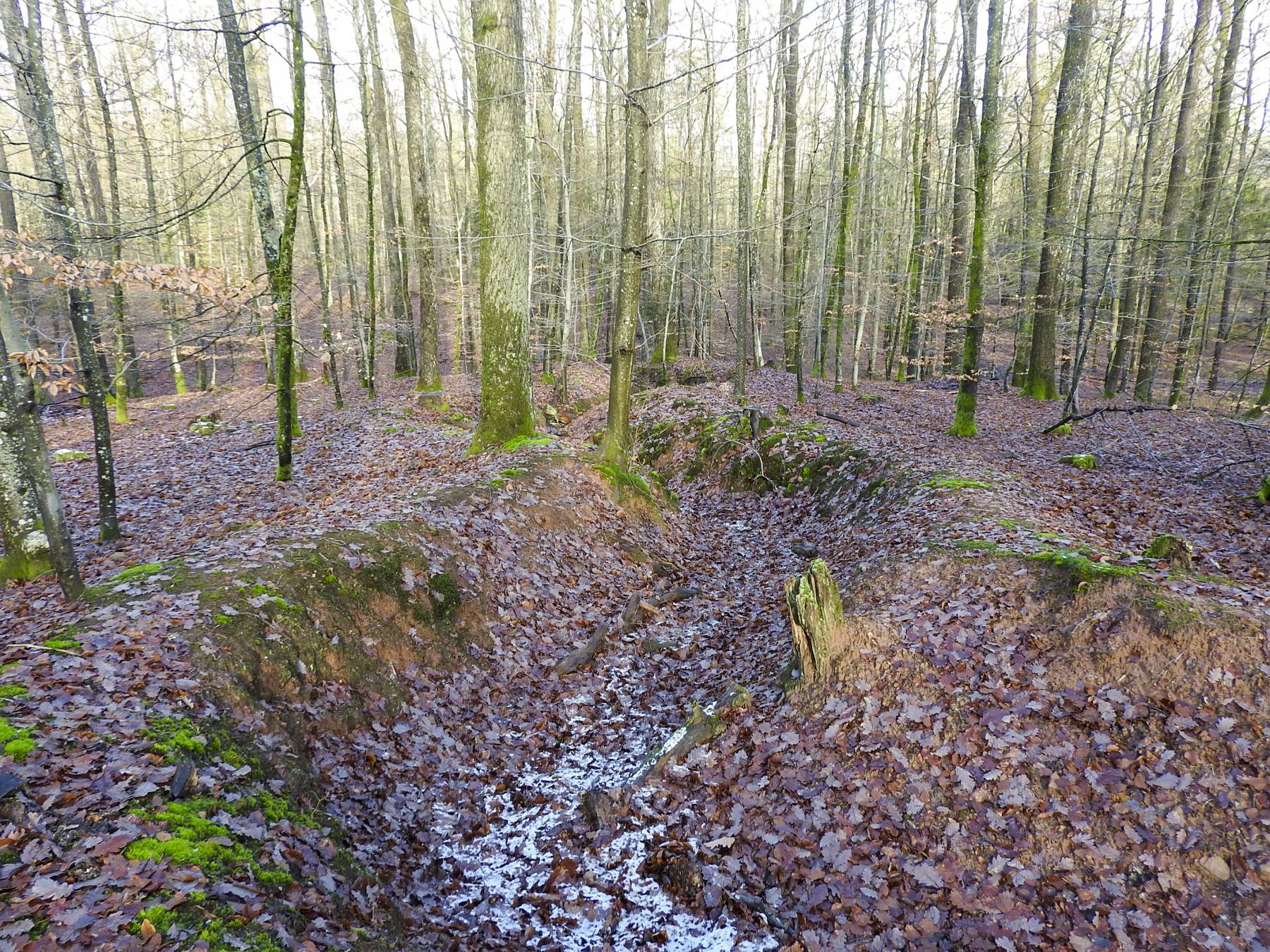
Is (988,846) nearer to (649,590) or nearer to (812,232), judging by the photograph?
(649,590)

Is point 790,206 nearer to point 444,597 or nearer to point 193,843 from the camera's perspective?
point 444,597

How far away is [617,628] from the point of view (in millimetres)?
7898

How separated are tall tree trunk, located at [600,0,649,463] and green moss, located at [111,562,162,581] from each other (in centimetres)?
655

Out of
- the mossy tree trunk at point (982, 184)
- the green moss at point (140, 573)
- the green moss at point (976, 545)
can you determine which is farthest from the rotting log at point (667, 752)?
the mossy tree trunk at point (982, 184)

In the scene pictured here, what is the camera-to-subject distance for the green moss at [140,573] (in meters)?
5.86

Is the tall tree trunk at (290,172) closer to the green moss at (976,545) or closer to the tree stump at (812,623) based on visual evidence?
the tree stump at (812,623)

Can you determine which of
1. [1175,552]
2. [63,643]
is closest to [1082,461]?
[1175,552]

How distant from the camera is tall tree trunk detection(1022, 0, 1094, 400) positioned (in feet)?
48.3

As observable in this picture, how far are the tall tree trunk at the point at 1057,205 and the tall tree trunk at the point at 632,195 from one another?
10797mm

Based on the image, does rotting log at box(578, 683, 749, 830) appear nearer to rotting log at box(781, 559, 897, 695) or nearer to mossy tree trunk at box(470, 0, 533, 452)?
rotting log at box(781, 559, 897, 695)

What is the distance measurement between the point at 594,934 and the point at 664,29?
→ 43.7ft

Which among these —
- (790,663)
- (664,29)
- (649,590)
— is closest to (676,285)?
(664,29)

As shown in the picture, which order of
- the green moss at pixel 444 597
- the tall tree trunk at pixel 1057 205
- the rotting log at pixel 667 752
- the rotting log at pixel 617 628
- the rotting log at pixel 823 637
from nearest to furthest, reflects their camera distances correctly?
the rotting log at pixel 667 752 → the rotting log at pixel 823 637 → the green moss at pixel 444 597 → the rotting log at pixel 617 628 → the tall tree trunk at pixel 1057 205

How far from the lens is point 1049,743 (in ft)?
15.1
